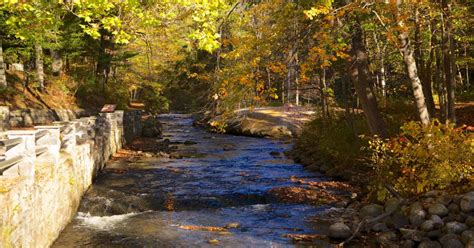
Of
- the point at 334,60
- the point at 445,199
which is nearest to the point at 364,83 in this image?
the point at 334,60

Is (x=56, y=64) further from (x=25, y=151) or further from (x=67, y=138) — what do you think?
(x=25, y=151)

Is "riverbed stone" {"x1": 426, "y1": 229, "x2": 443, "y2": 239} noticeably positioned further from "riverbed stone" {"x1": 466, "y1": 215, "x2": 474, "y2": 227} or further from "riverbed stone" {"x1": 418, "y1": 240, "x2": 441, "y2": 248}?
"riverbed stone" {"x1": 466, "y1": 215, "x2": 474, "y2": 227}

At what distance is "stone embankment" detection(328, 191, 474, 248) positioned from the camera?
7832mm

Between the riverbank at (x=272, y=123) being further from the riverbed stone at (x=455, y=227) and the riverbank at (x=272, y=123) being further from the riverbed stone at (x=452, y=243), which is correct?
the riverbed stone at (x=452, y=243)

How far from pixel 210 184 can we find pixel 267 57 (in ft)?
16.2

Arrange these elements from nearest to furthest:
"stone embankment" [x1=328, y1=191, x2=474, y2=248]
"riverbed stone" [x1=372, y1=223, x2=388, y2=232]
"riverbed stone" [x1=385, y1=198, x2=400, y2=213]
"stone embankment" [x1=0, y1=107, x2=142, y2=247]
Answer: "stone embankment" [x1=0, y1=107, x2=142, y2=247] < "stone embankment" [x1=328, y1=191, x2=474, y2=248] < "riverbed stone" [x1=372, y1=223, x2=388, y2=232] < "riverbed stone" [x1=385, y1=198, x2=400, y2=213]

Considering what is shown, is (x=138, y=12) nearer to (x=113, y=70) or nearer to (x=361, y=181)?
(x=361, y=181)

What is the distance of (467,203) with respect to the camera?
816cm

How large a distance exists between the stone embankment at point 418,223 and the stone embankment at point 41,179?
5.38 meters

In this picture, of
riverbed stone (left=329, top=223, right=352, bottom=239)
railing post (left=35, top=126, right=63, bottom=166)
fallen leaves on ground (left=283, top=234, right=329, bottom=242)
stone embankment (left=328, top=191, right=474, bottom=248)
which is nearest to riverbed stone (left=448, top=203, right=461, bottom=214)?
stone embankment (left=328, top=191, right=474, bottom=248)

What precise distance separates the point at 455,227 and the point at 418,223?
809 mm

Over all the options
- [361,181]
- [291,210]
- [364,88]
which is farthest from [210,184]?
[364,88]

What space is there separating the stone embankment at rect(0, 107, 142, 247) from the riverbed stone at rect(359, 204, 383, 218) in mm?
6318

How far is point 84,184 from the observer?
40.4 feet
